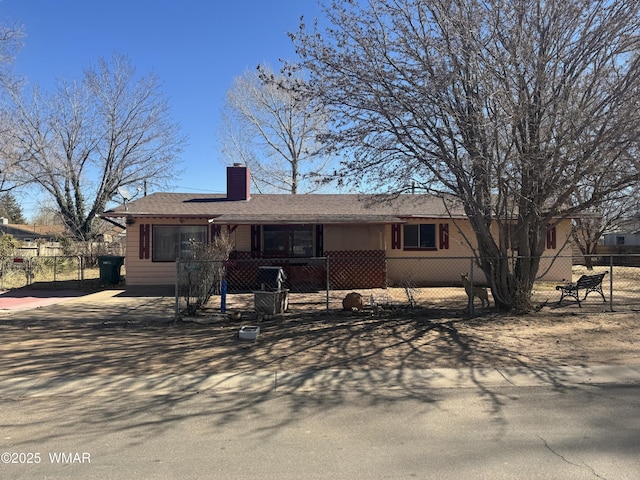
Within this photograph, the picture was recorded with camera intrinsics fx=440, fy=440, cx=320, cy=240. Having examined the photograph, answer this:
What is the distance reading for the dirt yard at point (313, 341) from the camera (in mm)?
6039

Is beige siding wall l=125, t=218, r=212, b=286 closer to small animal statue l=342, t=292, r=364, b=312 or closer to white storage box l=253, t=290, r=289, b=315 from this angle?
white storage box l=253, t=290, r=289, b=315

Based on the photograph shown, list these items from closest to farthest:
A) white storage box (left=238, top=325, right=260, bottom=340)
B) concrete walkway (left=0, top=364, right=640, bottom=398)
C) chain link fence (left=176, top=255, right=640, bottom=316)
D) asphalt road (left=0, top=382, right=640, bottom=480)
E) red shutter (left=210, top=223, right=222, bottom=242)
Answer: asphalt road (left=0, top=382, right=640, bottom=480)
concrete walkway (left=0, top=364, right=640, bottom=398)
white storage box (left=238, top=325, right=260, bottom=340)
chain link fence (left=176, top=255, right=640, bottom=316)
red shutter (left=210, top=223, right=222, bottom=242)

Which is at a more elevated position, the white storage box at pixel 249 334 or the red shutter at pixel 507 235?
the red shutter at pixel 507 235

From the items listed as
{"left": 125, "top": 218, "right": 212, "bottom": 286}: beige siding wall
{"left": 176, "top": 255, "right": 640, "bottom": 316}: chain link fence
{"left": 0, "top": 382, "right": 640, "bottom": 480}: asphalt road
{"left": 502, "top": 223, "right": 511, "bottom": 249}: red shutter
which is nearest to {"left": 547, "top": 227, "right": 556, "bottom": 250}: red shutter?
{"left": 176, "top": 255, "right": 640, "bottom": 316}: chain link fence

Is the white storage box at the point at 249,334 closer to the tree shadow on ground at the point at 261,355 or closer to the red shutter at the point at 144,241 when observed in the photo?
the tree shadow on ground at the point at 261,355

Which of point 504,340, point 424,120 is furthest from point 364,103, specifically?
point 504,340

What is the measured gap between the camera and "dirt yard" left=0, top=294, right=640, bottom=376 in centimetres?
604

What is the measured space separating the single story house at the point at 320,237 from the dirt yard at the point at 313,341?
4923 millimetres

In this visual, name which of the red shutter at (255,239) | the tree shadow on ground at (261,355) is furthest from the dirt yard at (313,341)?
the red shutter at (255,239)

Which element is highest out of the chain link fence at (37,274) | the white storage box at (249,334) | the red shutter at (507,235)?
the red shutter at (507,235)

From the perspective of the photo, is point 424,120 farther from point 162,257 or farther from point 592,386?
point 162,257

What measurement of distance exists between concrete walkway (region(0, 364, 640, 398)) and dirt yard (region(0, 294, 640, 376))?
0.25m

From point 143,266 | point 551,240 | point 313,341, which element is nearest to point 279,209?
point 143,266

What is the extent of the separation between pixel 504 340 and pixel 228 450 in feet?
17.3
